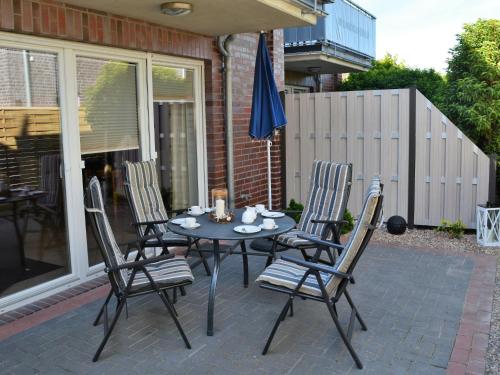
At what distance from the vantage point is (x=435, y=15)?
25.2 metres

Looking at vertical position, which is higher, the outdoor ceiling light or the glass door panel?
the outdoor ceiling light

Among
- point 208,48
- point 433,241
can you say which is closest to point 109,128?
point 208,48

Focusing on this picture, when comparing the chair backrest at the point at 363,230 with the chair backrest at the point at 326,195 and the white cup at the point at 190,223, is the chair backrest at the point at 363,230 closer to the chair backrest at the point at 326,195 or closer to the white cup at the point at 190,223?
the white cup at the point at 190,223

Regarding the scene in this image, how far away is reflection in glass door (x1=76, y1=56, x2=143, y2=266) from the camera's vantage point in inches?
199

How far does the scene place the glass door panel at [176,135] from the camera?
608 cm

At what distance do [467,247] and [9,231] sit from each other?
5.16 meters

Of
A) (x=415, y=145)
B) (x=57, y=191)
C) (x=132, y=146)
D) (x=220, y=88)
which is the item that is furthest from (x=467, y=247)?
(x=57, y=191)

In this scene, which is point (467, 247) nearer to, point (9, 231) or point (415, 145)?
point (415, 145)

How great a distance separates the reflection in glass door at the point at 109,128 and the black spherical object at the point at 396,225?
3.44 meters

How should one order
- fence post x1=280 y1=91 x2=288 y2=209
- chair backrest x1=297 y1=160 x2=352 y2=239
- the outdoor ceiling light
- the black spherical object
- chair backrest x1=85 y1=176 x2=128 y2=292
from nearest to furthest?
chair backrest x1=85 y1=176 x2=128 y2=292 < the outdoor ceiling light < chair backrest x1=297 y1=160 x2=352 y2=239 < the black spherical object < fence post x1=280 y1=91 x2=288 y2=209

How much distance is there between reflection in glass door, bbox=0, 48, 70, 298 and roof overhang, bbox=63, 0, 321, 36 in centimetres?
76

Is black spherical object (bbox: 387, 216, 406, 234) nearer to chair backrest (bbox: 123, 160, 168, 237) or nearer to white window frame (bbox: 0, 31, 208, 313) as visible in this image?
chair backrest (bbox: 123, 160, 168, 237)

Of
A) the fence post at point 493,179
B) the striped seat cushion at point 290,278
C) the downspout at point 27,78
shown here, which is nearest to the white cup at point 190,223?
the striped seat cushion at point 290,278

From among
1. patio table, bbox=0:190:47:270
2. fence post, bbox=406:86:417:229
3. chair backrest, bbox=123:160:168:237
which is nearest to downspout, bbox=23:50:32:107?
patio table, bbox=0:190:47:270
